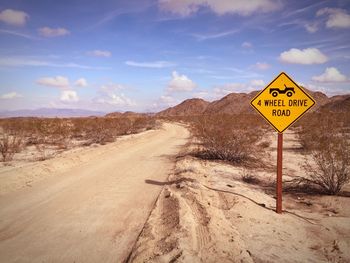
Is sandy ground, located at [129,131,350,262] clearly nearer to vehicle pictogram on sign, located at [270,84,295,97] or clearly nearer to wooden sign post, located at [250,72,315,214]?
wooden sign post, located at [250,72,315,214]

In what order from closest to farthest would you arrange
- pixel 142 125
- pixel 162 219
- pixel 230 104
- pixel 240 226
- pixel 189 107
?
pixel 240 226 < pixel 162 219 < pixel 142 125 < pixel 230 104 < pixel 189 107

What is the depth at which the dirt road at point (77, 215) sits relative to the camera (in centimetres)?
532

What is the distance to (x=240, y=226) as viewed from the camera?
642 cm

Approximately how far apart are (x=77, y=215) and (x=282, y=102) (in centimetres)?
457

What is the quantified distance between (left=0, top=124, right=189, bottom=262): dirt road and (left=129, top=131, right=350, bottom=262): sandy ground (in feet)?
1.48

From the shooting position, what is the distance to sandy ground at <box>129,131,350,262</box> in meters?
5.21

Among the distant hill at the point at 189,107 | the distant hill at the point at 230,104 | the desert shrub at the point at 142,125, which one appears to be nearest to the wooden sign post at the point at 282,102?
the desert shrub at the point at 142,125

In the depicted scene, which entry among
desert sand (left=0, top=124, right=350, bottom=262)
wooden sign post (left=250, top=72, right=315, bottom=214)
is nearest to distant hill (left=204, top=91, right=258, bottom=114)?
desert sand (left=0, top=124, right=350, bottom=262)

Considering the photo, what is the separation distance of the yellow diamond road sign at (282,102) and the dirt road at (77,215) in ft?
10.3

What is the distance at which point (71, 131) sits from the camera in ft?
104

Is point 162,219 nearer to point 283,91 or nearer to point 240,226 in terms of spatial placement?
point 240,226

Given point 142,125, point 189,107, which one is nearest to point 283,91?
point 142,125

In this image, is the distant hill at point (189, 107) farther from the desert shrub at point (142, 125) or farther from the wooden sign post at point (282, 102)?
the wooden sign post at point (282, 102)

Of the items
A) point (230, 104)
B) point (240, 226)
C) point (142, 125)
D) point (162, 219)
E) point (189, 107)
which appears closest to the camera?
point (240, 226)
